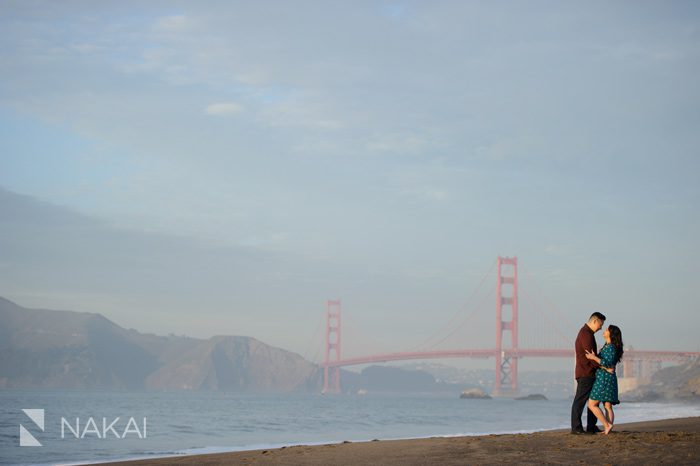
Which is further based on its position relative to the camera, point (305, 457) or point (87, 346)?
point (87, 346)

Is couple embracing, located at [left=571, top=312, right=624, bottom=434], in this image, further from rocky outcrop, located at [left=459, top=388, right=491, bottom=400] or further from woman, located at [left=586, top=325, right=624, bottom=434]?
rocky outcrop, located at [left=459, top=388, right=491, bottom=400]

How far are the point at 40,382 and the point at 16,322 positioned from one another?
3814 centimetres

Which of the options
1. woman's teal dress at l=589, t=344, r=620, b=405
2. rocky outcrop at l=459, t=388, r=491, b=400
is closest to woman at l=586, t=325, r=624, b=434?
woman's teal dress at l=589, t=344, r=620, b=405

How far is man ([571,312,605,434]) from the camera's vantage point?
896 centimetres

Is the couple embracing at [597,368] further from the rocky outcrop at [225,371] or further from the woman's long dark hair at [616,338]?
the rocky outcrop at [225,371]

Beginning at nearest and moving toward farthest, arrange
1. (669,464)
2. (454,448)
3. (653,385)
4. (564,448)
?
(669,464) < (564,448) < (454,448) < (653,385)


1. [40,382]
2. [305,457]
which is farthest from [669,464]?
[40,382]

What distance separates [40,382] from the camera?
141250 millimetres

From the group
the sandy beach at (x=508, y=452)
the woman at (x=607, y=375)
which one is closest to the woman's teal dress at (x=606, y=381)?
the woman at (x=607, y=375)

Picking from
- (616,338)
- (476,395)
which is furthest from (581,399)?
(476,395)

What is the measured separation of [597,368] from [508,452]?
164 centimetres

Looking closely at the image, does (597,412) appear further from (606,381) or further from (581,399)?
(606,381)

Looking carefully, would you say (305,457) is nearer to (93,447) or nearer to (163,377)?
(93,447)

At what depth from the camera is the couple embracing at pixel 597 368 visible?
8961 mm
